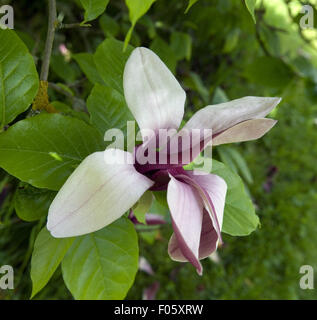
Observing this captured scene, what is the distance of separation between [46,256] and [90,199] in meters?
0.13

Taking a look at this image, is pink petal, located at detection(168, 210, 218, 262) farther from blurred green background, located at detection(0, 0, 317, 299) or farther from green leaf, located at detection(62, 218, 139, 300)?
blurred green background, located at detection(0, 0, 317, 299)

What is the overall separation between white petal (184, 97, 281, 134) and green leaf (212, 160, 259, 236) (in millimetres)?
115

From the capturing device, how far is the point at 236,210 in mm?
481

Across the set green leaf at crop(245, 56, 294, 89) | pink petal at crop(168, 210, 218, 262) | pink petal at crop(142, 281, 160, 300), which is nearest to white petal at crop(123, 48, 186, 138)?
pink petal at crop(168, 210, 218, 262)

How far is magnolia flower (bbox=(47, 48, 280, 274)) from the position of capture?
328mm

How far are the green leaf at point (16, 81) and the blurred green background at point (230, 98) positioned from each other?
0.51 ft

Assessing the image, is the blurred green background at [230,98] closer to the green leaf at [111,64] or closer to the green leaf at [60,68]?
the green leaf at [60,68]

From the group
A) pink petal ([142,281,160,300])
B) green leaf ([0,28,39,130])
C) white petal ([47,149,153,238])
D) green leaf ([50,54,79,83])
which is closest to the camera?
white petal ([47,149,153,238])

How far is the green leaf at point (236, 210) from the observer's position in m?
0.47

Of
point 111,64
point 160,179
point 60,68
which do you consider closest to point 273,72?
point 60,68

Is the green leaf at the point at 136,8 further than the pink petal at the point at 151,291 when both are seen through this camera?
No

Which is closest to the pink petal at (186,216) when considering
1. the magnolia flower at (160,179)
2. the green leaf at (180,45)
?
the magnolia flower at (160,179)

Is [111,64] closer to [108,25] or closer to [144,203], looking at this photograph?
[144,203]

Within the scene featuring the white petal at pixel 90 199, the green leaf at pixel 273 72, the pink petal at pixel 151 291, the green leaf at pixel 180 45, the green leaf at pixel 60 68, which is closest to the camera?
the white petal at pixel 90 199
